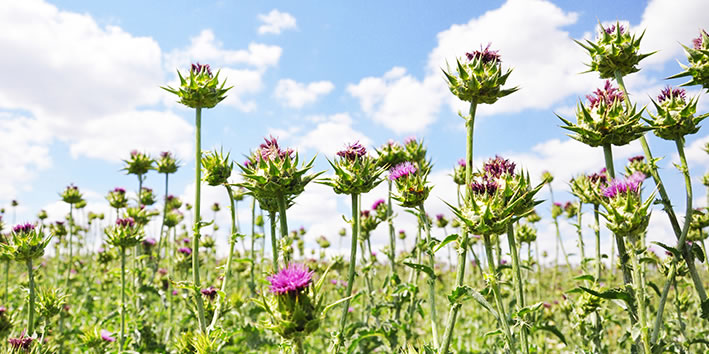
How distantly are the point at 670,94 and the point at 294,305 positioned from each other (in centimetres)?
392

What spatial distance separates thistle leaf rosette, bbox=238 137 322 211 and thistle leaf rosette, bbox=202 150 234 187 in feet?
3.60

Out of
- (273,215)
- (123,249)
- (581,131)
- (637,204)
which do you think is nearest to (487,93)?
(581,131)

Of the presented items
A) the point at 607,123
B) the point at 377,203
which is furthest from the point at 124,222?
the point at 607,123

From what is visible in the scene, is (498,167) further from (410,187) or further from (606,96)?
(606,96)

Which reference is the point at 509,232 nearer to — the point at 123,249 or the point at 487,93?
the point at 487,93

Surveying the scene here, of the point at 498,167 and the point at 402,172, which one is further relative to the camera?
the point at 402,172

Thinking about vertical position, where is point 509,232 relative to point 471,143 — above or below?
below

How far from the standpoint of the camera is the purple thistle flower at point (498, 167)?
139 inches

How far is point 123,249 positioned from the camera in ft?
21.5

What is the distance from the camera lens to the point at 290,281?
9.18ft

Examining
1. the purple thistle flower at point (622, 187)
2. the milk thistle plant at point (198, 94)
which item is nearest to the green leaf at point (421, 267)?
the purple thistle flower at point (622, 187)

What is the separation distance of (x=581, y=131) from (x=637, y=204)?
0.77m

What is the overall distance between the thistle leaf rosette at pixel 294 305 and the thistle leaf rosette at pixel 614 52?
351 cm

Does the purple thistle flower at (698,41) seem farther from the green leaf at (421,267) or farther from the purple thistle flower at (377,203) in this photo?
the purple thistle flower at (377,203)
